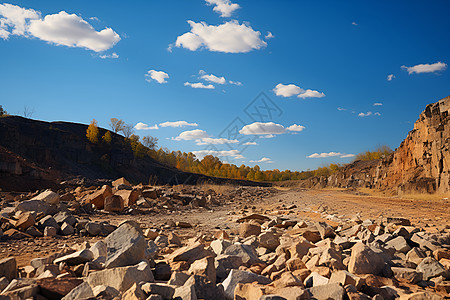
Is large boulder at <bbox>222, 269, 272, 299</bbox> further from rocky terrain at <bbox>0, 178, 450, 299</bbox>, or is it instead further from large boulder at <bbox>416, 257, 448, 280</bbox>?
large boulder at <bbox>416, 257, 448, 280</bbox>

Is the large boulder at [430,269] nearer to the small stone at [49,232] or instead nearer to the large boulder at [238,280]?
the large boulder at [238,280]

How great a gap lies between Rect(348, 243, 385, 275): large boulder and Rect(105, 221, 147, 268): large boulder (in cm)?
211

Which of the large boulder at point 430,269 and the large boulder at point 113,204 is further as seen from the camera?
the large boulder at point 113,204

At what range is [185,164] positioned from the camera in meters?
98.4

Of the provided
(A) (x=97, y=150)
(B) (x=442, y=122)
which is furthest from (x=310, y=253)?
(A) (x=97, y=150)

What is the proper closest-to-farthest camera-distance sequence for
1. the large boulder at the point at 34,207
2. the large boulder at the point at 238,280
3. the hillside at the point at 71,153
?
1. the large boulder at the point at 238,280
2. the large boulder at the point at 34,207
3. the hillside at the point at 71,153

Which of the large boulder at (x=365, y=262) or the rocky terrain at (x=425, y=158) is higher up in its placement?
the rocky terrain at (x=425, y=158)

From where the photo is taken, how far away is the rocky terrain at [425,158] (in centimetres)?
1952

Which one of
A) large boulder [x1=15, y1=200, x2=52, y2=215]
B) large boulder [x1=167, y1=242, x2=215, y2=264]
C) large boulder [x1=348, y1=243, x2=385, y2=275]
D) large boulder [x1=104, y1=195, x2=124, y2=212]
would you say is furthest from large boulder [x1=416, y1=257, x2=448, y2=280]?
large boulder [x1=104, y1=195, x2=124, y2=212]

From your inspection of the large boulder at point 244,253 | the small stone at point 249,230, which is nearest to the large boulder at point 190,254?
the large boulder at point 244,253

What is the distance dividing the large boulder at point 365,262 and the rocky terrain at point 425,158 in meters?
19.5

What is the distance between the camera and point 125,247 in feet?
9.82

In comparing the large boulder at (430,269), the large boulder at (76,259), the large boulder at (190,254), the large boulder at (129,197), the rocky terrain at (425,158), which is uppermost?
the rocky terrain at (425,158)

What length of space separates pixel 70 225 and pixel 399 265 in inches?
223
